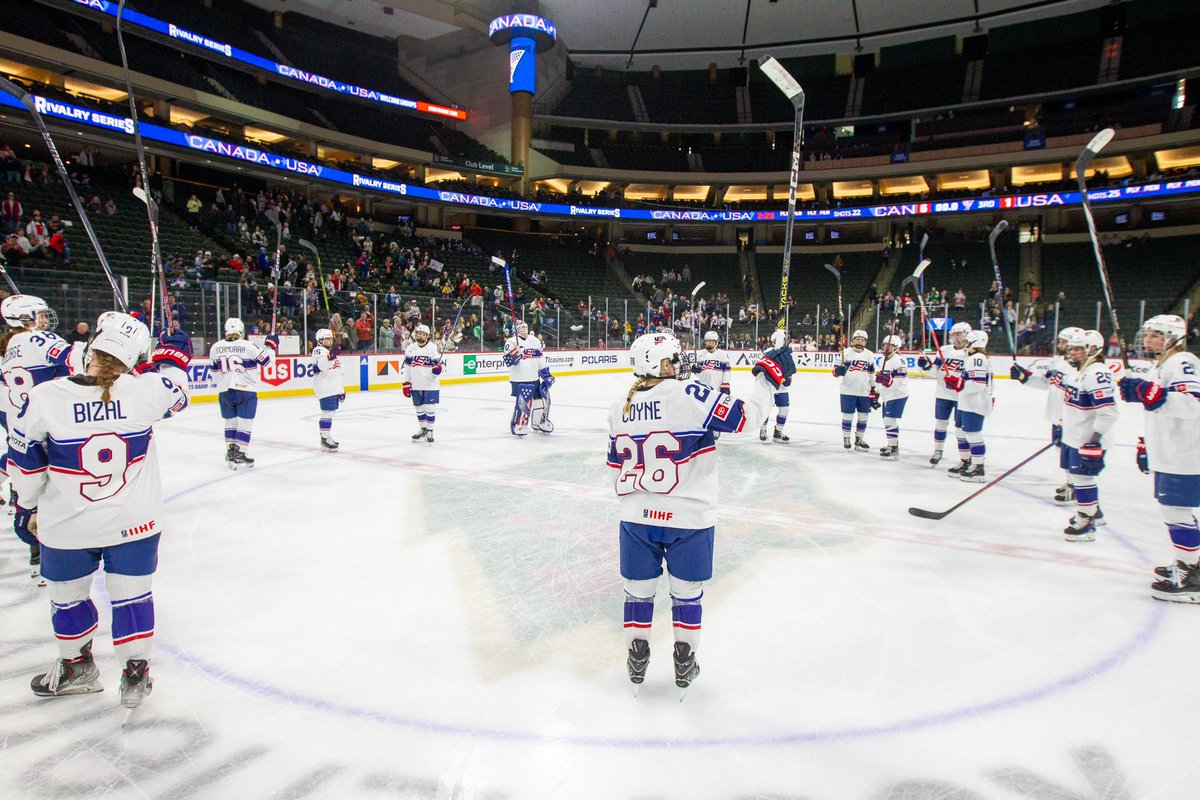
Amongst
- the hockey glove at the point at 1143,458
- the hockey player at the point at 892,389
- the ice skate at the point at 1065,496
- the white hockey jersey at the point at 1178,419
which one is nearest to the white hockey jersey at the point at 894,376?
the hockey player at the point at 892,389

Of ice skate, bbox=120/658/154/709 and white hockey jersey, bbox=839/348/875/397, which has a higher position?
white hockey jersey, bbox=839/348/875/397

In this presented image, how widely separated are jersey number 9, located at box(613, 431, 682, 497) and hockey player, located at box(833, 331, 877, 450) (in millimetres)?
7198

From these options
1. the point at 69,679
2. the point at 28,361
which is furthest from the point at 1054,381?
the point at 28,361

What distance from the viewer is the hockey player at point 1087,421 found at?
5680 mm

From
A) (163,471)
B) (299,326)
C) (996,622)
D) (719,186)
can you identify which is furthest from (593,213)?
(996,622)

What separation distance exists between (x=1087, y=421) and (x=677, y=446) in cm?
483

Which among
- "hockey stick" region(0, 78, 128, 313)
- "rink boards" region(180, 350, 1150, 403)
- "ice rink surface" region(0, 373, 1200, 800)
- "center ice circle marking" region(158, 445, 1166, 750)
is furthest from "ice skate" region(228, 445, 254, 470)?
"center ice circle marking" region(158, 445, 1166, 750)

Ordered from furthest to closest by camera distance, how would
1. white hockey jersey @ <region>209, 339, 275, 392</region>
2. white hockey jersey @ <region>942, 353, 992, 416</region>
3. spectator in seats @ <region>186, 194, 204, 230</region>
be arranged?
spectator in seats @ <region>186, 194, 204, 230</region> < white hockey jersey @ <region>209, 339, 275, 392</region> < white hockey jersey @ <region>942, 353, 992, 416</region>

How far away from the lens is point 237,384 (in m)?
8.14

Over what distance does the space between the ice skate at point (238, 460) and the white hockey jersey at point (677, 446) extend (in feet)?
21.2

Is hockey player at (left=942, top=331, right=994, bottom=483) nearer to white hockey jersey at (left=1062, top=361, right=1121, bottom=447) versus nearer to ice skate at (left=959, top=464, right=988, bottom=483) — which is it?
ice skate at (left=959, top=464, right=988, bottom=483)

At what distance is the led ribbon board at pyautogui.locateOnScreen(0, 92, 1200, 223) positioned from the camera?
1948cm

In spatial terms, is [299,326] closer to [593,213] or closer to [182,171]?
[182,171]

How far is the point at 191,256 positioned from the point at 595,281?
1912 cm
